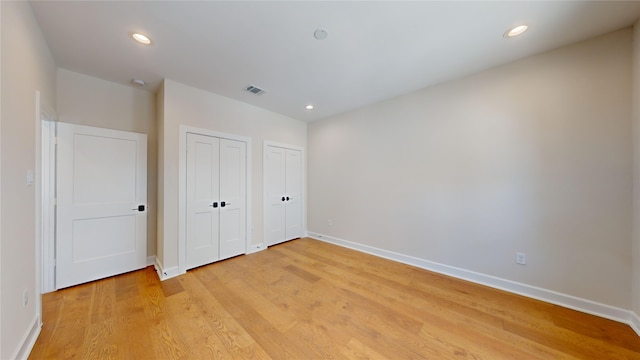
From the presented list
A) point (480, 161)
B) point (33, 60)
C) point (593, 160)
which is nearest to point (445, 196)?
point (480, 161)

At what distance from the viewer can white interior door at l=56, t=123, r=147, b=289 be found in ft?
8.21

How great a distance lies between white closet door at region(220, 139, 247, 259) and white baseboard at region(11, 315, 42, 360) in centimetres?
179

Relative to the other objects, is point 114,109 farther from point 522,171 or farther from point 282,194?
point 522,171

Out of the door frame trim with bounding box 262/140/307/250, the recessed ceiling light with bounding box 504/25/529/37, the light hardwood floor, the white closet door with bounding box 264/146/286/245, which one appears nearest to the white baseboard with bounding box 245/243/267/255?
the door frame trim with bounding box 262/140/307/250

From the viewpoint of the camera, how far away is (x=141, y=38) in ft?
6.59

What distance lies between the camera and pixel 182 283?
262 centimetres

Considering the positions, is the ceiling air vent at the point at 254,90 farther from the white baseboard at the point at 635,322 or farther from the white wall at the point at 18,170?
the white baseboard at the point at 635,322

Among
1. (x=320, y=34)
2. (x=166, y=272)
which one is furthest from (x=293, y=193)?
(x=320, y=34)

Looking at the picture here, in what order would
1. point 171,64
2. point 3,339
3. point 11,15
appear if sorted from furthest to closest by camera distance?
point 171,64
point 11,15
point 3,339

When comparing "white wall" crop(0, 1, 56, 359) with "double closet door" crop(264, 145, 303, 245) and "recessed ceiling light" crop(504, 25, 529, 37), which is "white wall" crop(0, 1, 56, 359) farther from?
"recessed ceiling light" crop(504, 25, 529, 37)

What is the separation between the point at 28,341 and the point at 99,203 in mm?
1590

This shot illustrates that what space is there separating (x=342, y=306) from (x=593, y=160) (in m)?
2.86

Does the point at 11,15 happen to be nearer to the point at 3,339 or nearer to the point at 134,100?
the point at 134,100

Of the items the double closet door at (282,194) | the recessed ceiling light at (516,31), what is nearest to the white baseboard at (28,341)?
the double closet door at (282,194)
